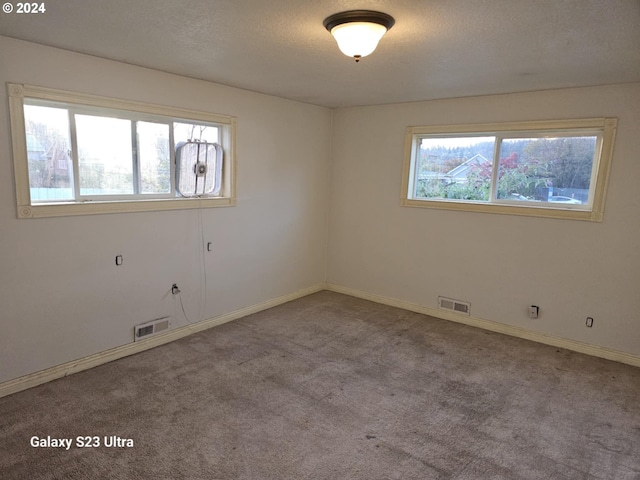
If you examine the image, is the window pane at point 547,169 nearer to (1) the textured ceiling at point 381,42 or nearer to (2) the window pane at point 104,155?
(1) the textured ceiling at point 381,42

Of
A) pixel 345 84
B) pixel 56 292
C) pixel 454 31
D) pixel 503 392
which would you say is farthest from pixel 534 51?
pixel 56 292

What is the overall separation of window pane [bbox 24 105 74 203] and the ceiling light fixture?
2134 millimetres

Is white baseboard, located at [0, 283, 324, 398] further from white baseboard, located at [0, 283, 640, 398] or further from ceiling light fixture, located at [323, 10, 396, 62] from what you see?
ceiling light fixture, located at [323, 10, 396, 62]

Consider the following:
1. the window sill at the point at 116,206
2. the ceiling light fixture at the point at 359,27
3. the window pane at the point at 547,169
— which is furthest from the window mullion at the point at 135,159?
the window pane at the point at 547,169

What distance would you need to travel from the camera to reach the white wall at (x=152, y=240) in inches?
108

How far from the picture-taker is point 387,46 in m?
2.60

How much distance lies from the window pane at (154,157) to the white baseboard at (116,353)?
1.35m

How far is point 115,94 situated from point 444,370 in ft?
11.5

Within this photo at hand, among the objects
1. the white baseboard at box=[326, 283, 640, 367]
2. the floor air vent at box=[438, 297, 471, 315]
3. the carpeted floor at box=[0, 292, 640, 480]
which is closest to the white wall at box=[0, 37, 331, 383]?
the carpeted floor at box=[0, 292, 640, 480]

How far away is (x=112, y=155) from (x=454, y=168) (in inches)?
136

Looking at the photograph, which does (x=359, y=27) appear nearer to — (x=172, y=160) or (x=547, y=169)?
(x=172, y=160)

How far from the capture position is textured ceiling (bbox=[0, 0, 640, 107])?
2000mm

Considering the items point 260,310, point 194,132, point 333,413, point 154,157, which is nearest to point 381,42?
point 194,132

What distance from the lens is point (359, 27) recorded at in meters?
2.09
